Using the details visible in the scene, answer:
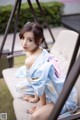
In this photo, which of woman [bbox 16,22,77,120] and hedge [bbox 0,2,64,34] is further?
hedge [bbox 0,2,64,34]

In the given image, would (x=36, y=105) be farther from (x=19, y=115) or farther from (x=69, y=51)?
→ (x=69, y=51)

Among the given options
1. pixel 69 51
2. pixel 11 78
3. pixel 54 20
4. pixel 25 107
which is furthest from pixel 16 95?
pixel 54 20

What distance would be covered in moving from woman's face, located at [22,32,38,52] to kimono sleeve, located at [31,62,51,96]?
183 millimetres

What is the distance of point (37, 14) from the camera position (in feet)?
22.4

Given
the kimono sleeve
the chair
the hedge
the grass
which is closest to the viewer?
the kimono sleeve

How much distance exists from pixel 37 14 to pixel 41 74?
5.20m

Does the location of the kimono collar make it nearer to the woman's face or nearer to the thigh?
the woman's face

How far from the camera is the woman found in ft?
5.93

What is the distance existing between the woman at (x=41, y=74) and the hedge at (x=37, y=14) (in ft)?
15.2

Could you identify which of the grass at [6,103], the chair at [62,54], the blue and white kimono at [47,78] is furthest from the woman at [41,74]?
the grass at [6,103]

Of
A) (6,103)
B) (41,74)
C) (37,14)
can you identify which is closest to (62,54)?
(6,103)

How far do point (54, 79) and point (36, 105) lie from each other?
30 centimetres

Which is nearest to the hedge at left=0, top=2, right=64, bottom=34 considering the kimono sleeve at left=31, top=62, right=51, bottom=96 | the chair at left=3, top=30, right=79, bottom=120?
the chair at left=3, top=30, right=79, bottom=120

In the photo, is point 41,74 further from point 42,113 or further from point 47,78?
point 42,113
